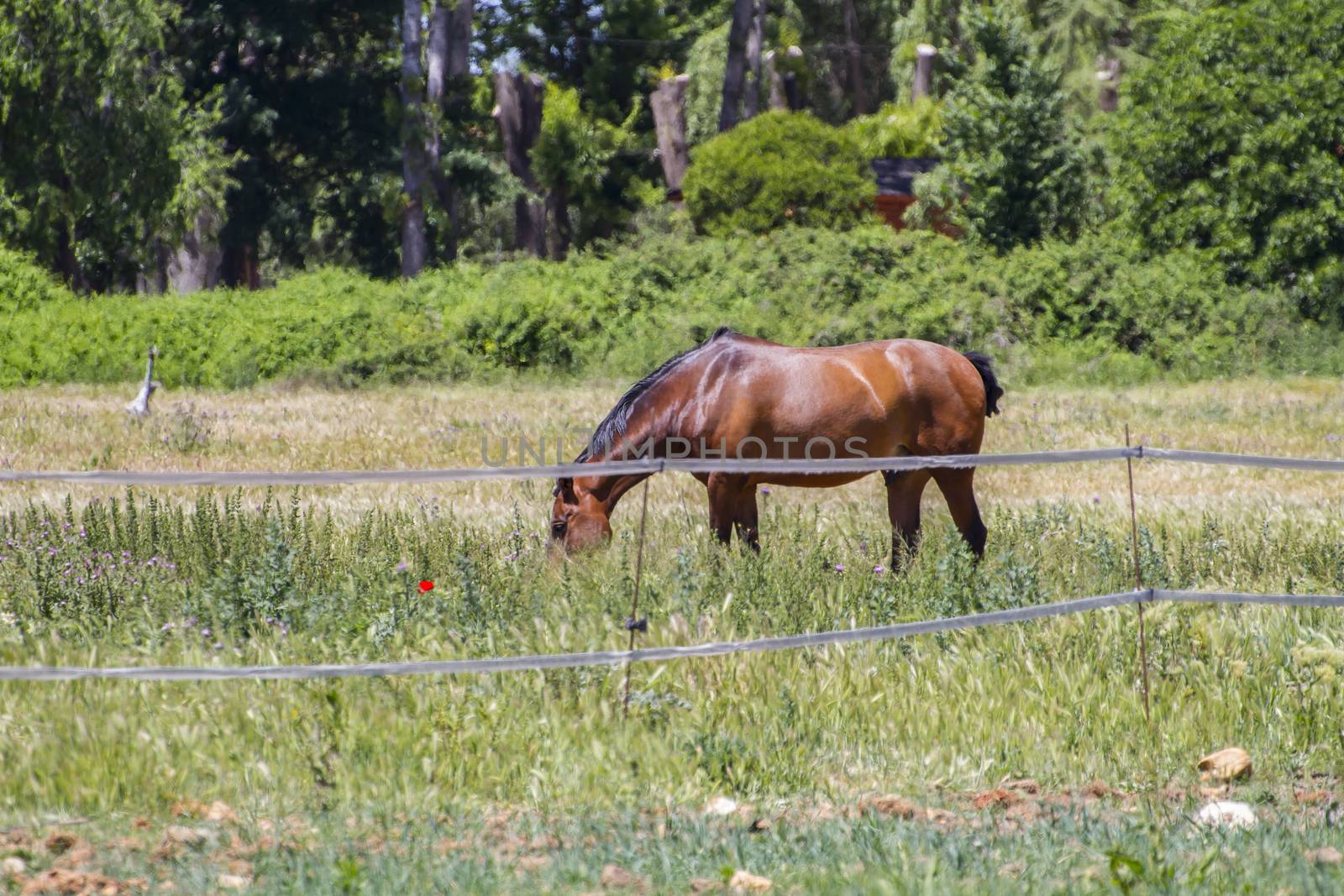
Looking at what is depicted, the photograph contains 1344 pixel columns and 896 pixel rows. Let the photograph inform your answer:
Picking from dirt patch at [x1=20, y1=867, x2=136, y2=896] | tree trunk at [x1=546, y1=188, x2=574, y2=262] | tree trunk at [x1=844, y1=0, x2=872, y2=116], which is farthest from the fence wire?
tree trunk at [x1=844, y1=0, x2=872, y2=116]

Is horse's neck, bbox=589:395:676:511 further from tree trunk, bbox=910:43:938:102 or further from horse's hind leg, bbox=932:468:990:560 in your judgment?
tree trunk, bbox=910:43:938:102

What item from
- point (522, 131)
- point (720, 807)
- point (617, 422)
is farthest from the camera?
point (522, 131)

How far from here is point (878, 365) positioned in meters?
9.69

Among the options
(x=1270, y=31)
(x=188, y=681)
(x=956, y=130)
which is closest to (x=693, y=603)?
(x=188, y=681)

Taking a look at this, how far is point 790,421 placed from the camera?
938 cm

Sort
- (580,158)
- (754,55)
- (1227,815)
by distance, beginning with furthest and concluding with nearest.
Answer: (580,158)
(754,55)
(1227,815)

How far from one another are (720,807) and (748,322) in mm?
20321

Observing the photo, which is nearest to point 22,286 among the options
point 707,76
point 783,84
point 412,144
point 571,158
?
point 412,144

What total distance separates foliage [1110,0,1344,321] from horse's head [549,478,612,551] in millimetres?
22123

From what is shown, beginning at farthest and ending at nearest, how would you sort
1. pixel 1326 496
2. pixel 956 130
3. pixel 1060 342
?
pixel 956 130 < pixel 1060 342 < pixel 1326 496

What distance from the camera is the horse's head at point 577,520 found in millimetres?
8492

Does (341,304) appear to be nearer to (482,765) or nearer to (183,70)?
(183,70)

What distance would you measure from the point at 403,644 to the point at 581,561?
5.29 feet

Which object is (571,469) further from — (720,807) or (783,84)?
(783,84)
